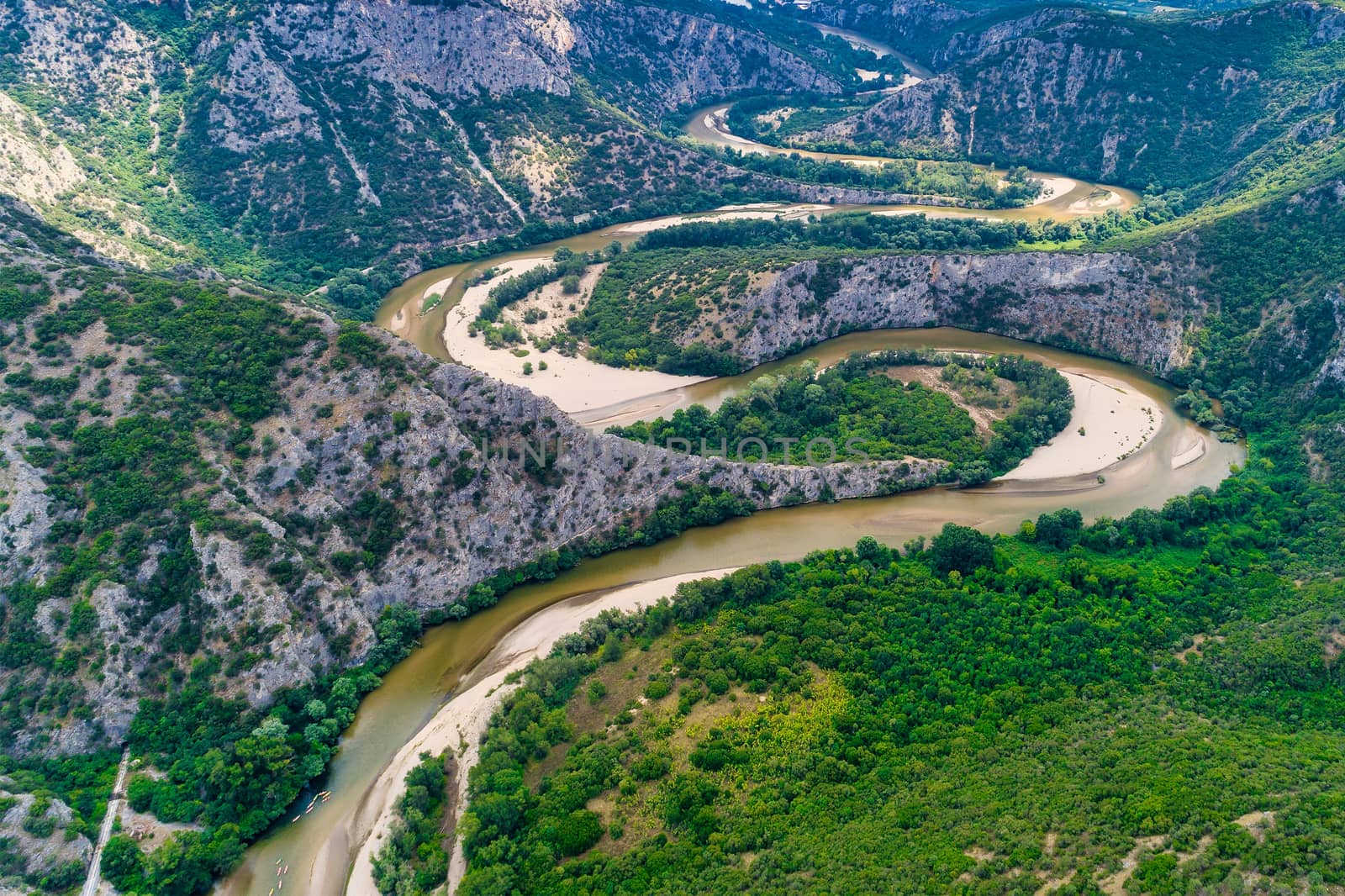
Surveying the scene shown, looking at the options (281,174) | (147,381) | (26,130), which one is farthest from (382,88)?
(147,381)

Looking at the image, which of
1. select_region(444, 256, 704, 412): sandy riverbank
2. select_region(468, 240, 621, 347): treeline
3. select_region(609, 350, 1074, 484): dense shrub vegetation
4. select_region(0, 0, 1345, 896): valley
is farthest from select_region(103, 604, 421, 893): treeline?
select_region(468, 240, 621, 347): treeline

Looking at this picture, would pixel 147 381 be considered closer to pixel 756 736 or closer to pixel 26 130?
pixel 756 736

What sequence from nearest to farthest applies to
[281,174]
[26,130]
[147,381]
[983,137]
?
1. [147,381]
2. [26,130]
3. [281,174]
4. [983,137]

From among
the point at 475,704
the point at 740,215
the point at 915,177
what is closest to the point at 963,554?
the point at 475,704

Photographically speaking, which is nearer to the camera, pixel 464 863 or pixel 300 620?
pixel 464 863

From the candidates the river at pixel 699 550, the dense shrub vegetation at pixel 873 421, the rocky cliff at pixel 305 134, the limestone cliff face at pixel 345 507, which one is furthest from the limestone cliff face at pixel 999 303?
the rocky cliff at pixel 305 134

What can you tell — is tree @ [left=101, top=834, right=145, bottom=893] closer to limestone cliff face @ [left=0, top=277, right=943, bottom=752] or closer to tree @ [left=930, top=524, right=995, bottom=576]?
limestone cliff face @ [left=0, top=277, right=943, bottom=752]

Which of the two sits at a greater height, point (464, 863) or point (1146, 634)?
point (1146, 634)
